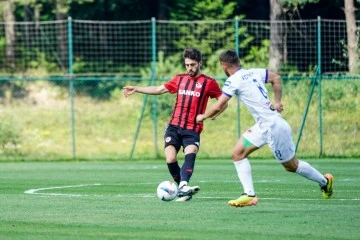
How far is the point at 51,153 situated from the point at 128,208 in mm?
17509

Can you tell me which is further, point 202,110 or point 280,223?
point 202,110

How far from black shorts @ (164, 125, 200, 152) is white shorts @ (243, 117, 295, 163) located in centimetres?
167

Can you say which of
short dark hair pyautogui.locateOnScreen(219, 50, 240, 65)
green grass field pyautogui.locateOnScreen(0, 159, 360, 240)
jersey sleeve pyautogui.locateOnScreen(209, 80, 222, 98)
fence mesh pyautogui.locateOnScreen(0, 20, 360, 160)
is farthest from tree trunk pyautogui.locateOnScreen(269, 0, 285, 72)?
short dark hair pyautogui.locateOnScreen(219, 50, 240, 65)

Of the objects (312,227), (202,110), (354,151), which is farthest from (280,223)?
(354,151)

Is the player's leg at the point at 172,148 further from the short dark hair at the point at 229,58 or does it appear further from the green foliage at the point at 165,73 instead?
the green foliage at the point at 165,73

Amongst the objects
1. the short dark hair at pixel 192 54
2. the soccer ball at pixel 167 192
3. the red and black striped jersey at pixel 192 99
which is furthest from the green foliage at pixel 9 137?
the soccer ball at pixel 167 192

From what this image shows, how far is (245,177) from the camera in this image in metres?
14.7

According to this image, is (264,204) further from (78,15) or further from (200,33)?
(78,15)

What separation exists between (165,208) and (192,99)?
8.01 ft

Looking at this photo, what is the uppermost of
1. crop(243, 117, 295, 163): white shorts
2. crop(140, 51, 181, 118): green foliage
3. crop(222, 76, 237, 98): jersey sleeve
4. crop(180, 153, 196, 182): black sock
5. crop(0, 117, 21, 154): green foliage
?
crop(222, 76, 237, 98): jersey sleeve

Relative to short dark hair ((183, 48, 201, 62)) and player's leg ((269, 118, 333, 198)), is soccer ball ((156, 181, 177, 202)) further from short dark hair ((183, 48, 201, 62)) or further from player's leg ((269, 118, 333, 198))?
short dark hair ((183, 48, 201, 62))

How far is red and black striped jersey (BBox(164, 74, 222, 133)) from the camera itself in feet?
53.7

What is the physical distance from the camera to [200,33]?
37.0 m

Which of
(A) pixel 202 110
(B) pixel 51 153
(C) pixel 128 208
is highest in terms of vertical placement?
(A) pixel 202 110
